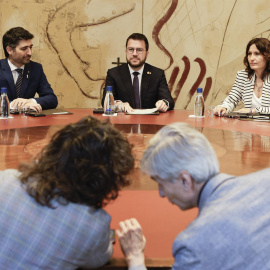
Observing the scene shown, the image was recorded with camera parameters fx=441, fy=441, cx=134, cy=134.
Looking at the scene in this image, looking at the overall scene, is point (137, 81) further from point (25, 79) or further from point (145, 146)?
point (145, 146)

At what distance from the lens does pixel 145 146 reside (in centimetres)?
248

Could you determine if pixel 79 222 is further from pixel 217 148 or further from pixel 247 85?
pixel 247 85

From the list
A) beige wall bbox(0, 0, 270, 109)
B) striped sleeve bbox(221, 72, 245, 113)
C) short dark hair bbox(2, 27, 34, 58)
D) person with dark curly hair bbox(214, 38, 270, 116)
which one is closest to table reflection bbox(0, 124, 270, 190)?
person with dark curly hair bbox(214, 38, 270, 116)

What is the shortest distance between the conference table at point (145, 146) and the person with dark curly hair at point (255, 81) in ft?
2.16

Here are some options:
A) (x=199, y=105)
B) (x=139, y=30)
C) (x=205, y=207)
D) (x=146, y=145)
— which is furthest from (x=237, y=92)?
(x=205, y=207)

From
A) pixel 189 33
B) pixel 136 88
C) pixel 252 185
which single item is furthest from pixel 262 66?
pixel 252 185

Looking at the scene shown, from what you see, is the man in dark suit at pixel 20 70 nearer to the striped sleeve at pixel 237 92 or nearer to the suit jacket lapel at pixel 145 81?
the suit jacket lapel at pixel 145 81

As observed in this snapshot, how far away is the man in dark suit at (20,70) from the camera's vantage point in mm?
4246

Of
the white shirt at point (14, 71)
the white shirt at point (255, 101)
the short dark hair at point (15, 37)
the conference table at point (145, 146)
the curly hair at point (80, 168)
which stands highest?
the short dark hair at point (15, 37)

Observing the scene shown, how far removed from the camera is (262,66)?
423cm

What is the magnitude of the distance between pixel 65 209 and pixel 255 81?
3.49m

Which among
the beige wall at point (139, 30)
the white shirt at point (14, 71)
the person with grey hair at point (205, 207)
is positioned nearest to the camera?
the person with grey hair at point (205, 207)

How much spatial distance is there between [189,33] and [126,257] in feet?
16.3

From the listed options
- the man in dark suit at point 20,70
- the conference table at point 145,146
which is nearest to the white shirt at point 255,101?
the conference table at point 145,146
